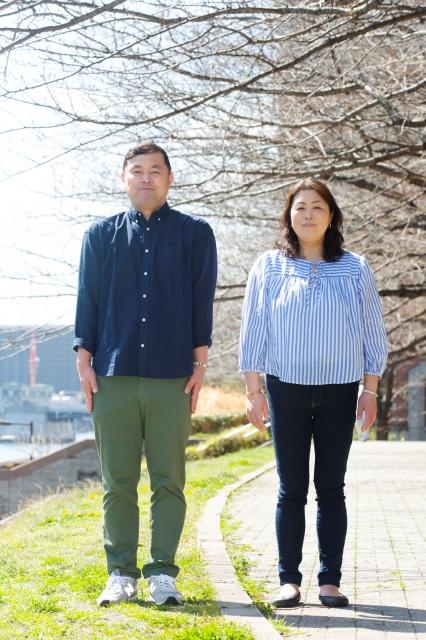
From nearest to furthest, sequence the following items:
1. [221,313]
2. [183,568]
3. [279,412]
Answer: [279,412] < [183,568] < [221,313]

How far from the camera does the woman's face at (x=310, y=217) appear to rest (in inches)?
210

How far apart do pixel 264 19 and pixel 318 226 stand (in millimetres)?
3265

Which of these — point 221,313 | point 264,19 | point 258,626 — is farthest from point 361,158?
point 221,313

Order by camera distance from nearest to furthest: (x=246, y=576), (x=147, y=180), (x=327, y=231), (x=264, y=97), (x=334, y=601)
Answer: (x=334, y=601) < (x=147, y=180) < (x=327, y=231) < (x=246, y=576) < (x=264, y=97)

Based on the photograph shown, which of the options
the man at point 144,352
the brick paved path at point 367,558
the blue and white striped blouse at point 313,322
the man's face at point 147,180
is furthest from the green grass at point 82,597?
the man's face at point 147,180

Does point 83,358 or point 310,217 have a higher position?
point 310,217

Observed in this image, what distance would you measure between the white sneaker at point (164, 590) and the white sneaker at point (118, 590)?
0.11 m

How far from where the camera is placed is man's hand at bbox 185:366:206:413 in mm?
5219

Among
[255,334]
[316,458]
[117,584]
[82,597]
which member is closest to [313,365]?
[255,334]

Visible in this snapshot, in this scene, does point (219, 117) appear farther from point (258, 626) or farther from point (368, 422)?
point (258, 626)

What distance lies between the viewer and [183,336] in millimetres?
5227

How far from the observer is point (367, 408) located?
17.1 feet

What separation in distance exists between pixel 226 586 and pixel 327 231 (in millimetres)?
1875

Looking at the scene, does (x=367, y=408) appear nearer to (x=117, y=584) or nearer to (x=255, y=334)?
(x=255, y=334)
